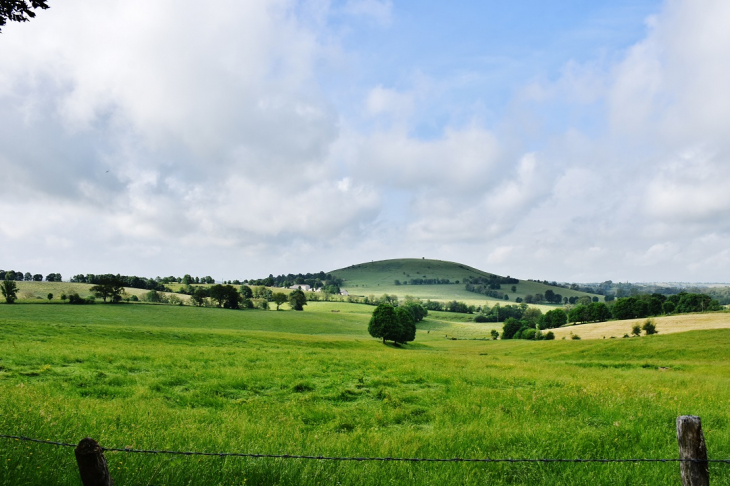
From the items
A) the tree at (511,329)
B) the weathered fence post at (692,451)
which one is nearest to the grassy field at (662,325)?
the tree at (511,329)

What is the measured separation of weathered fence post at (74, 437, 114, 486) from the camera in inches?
176

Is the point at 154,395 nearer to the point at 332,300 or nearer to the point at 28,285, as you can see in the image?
the point at 28,285

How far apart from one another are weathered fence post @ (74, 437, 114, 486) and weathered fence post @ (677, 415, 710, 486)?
7.25 m

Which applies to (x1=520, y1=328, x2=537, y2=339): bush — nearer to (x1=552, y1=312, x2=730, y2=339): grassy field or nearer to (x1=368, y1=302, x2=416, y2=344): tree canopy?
(x1=552, y1=312, x2=730, y2=339): grassy field

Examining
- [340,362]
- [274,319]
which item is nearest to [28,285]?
[274,319]

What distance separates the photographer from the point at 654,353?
4403cm

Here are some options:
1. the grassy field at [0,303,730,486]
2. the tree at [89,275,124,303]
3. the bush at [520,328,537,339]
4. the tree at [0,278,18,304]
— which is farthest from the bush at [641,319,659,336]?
the tree at [0,278,18,304]

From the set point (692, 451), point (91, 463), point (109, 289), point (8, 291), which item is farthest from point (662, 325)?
point (8, 291)

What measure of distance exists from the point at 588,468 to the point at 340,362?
1687 cm

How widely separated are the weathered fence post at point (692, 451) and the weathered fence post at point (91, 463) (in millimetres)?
7252

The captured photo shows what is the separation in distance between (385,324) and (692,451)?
72.1 metres

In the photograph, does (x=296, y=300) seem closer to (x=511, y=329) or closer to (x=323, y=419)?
(x=511, y=329)

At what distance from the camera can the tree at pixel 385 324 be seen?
76500mm

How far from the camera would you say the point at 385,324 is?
76.4 m
